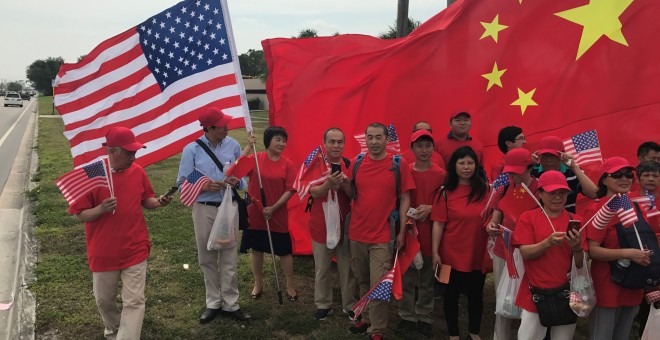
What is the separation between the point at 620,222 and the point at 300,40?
182 inches

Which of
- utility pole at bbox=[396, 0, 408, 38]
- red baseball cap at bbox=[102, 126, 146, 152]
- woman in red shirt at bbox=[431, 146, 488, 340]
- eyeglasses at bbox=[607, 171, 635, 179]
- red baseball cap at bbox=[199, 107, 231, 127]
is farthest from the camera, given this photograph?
utility pole at bbox=[396, 0, 408, 38]

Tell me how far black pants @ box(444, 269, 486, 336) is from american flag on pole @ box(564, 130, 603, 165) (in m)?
1.27

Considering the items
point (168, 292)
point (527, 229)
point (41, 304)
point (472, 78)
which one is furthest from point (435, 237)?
point (41, 304)

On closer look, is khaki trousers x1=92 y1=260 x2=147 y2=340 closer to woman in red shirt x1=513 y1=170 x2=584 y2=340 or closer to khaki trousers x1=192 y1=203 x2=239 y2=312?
khaki trousers x1=192 y1=203 x2=239 y2=312

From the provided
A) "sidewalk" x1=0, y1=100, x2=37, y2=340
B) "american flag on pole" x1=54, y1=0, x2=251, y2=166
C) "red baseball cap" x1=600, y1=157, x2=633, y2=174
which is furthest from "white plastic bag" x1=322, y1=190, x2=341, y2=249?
"sidewalk" x1=0, y1=100, x2=37, y2=340

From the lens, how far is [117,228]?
12.9 feet

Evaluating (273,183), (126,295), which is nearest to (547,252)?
Result: (273,183)

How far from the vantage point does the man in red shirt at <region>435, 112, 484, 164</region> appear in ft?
16.5

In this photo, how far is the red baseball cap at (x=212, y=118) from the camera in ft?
15.2

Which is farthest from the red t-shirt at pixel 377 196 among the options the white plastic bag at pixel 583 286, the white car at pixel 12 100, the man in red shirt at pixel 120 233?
the white car at pixel 12 100

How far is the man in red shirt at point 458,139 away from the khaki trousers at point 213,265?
2359mm

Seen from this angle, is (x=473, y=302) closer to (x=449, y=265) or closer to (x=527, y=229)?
(x=449, y=265)

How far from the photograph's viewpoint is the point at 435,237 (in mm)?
4379

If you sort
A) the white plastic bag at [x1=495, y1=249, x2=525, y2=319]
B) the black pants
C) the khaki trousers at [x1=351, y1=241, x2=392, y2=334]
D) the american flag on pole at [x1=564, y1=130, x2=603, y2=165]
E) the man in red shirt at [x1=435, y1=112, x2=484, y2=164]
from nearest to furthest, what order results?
the white plastic bag at [x1=495, y1=249, x2=525, y2=319]
the american flag on pole at [x1=564, y1=130, x2=603, y2=165]
the black pants
the khaki trousers at [x1=351, y1=241, x2=392, y2=334]
the man in red shirt at [x1=435, y1=112, x2=484, y2=164]
